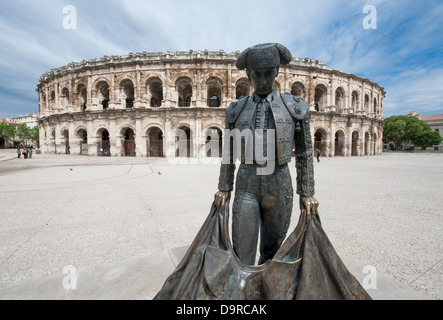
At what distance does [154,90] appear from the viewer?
20547 mm

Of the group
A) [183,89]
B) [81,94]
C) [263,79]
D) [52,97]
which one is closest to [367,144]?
[183,89]

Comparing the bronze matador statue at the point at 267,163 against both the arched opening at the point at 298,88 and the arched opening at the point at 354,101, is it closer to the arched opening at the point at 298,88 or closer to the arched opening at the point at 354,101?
the arched opening at the point at 298,88

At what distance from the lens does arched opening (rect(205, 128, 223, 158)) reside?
19.5 meters

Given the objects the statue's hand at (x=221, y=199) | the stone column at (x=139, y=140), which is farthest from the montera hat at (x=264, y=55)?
the stone column at (x=139, y=140)

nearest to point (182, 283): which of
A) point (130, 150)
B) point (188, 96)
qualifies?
point (130, 150)

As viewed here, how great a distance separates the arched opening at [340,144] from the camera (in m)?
22.3

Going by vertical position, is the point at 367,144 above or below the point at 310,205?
above

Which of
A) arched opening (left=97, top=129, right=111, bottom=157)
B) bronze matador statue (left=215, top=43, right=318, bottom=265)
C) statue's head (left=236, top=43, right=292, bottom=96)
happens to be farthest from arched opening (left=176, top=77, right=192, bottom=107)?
bronze matador statue (left=215, top=43, right=318, bottom=265)

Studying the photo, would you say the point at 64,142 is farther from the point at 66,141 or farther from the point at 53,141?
the point at 53,141

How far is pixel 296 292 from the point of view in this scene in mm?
1313

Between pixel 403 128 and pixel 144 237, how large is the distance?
2204 inches

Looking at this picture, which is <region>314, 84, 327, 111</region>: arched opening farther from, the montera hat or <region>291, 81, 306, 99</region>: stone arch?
the montera hat

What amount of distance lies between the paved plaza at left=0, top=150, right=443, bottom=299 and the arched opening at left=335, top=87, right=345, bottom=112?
65.7 ft

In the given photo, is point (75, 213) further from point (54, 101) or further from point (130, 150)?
point (54, 101)
